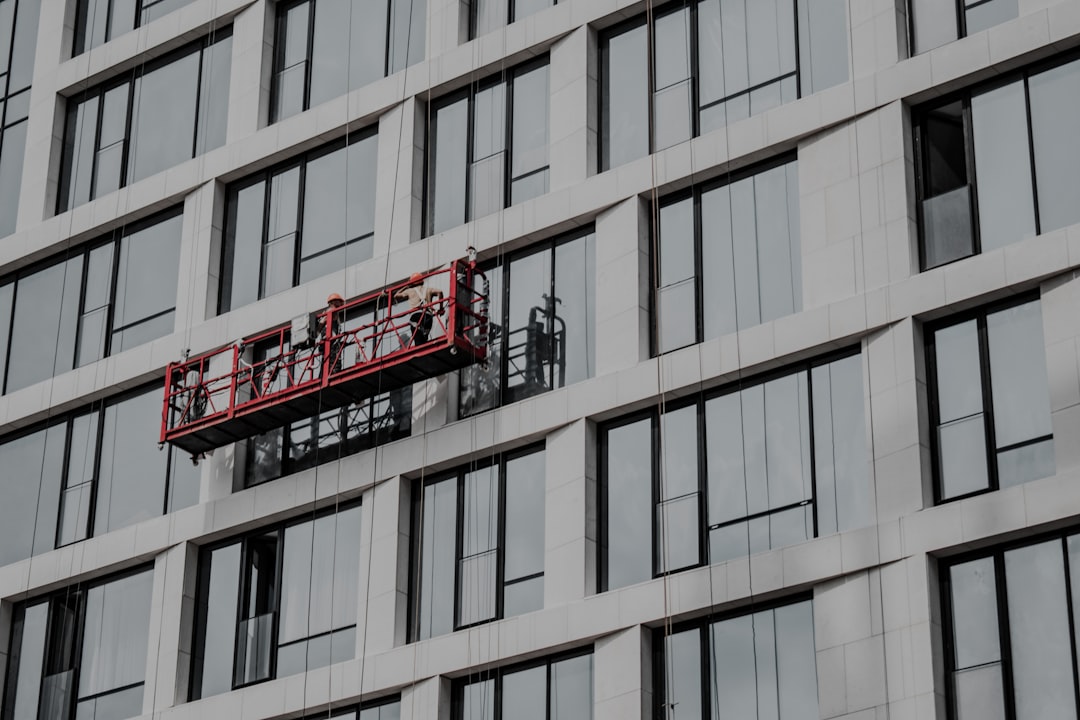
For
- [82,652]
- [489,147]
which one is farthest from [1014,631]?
[82,652]

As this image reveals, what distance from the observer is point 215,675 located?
153ft

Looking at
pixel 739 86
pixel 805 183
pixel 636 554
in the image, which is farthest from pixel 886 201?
pixel 636 554

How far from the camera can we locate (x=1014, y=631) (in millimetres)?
36781

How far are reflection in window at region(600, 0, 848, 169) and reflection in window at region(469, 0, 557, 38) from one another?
216 centimetres

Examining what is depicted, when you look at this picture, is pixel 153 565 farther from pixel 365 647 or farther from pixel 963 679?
pixel 963 679

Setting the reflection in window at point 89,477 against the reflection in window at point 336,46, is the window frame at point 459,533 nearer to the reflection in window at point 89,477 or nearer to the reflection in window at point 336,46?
the reflection in window at point 89,477

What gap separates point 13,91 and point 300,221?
1213cm

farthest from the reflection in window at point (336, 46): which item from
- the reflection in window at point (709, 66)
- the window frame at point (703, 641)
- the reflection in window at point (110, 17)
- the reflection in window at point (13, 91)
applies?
the window frame at point (703, 641)

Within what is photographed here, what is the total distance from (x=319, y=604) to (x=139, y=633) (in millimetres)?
4896

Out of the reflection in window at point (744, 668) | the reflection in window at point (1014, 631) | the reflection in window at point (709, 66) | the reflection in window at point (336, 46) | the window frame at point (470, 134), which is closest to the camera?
the reflection in window at point (1014, 631)

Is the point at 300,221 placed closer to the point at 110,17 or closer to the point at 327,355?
the point at 327,355

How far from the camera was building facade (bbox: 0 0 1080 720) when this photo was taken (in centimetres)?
3850

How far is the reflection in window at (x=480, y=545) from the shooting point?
1700 inches

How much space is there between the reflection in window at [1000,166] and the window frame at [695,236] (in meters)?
3.25
